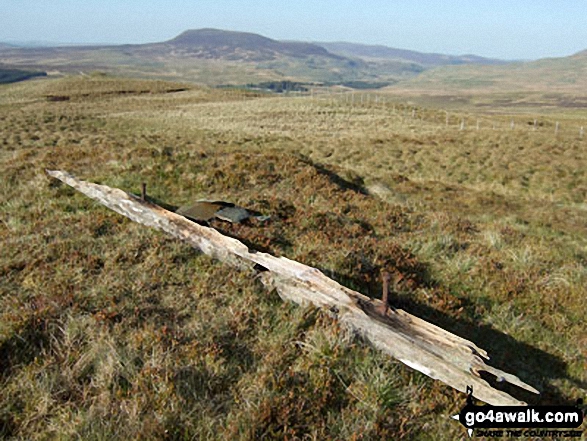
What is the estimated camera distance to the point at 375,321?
4.92 metres

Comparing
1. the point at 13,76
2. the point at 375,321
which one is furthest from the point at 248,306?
the point at 13,76

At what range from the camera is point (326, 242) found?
8.02m

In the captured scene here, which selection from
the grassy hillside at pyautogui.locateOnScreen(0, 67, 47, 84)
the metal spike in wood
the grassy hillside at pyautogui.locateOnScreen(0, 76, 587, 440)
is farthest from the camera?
the grassy hillside at pyautogui.locateOnScreen(0, 67, 47, 84)

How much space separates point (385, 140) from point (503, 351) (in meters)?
25.1

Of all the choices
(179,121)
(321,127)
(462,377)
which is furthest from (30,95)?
(462,377)
